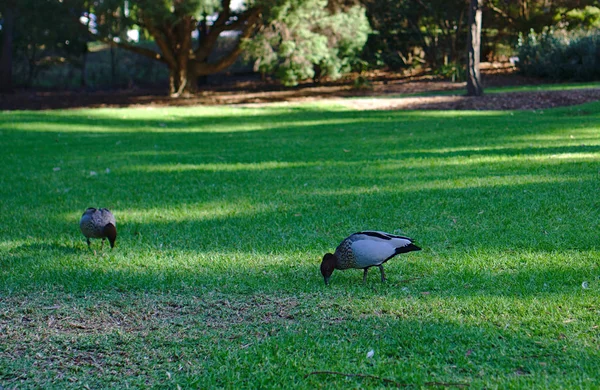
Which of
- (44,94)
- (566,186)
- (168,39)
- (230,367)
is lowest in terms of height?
(230,367)

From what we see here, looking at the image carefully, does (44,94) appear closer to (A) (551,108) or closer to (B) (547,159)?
(A) (551,108)

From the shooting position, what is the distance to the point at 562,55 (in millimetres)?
25328

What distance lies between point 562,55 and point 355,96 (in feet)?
27.1

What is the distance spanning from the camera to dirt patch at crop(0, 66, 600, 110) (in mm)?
19250

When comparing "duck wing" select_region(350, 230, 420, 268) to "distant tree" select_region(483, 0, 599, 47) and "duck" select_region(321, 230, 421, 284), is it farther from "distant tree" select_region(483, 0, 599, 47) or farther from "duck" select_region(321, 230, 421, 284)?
"distant tree" select_region(483, 0, 599, 47)

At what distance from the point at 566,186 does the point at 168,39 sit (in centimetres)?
2046

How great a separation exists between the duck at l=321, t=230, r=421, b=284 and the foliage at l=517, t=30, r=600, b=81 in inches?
891

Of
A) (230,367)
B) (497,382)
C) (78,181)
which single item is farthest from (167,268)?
→ (78,181)

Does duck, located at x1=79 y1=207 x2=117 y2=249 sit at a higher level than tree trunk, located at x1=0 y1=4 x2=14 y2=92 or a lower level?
lower

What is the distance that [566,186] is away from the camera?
809 cm

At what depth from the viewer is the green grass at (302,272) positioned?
12.6 feet

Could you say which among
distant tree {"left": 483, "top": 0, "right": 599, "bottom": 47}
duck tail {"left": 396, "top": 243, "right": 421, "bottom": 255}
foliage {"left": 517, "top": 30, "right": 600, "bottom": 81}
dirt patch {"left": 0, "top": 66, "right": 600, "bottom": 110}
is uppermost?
distant tree {"left": 483, "top": 0, "right": 599, "bottom": 47}

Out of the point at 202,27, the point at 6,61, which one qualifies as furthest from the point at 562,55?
the point at 6,61

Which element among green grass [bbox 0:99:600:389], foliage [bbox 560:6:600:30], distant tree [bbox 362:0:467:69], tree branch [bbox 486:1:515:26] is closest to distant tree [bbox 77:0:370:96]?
distant tree [bbox 362:0:467:69]
